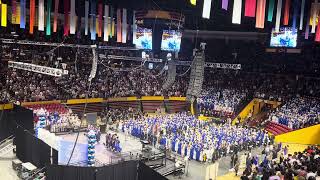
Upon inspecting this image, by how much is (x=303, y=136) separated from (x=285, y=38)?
27.7 feet

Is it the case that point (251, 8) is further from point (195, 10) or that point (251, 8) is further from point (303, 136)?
point (195, 10)

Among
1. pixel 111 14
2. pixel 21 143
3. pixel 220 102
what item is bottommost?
pixel 21 143

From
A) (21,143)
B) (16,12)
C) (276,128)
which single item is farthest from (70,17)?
(276,128)

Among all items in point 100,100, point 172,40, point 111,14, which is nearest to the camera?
point 111,14

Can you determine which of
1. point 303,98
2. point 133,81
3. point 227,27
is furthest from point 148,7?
point 303,98

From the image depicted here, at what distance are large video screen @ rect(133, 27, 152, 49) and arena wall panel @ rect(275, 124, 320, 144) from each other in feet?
44.4

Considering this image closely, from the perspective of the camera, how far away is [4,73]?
935 inches

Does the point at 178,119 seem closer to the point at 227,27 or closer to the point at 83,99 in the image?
the point at 83,99

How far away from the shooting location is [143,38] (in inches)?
1147

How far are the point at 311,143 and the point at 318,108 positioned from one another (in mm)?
3055

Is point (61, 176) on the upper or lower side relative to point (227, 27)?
lower

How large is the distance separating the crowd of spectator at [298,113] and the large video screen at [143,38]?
11.8m

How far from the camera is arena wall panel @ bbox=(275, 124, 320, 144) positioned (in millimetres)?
20358

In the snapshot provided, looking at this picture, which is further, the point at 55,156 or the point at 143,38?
the point at 143,38
